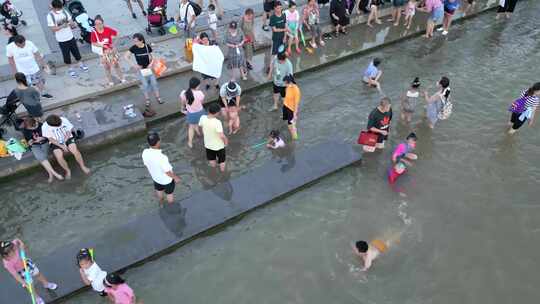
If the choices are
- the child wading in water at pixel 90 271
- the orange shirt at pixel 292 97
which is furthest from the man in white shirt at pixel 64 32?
the child wading in water at pixel 90 271

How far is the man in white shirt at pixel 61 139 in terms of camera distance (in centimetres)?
791

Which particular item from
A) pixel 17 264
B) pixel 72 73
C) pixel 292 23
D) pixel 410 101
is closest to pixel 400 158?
pixel 410 101

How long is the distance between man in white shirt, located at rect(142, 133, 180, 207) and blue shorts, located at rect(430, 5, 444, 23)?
10.2m

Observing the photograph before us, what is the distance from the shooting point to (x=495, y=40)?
1336 cm

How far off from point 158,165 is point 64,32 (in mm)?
5869

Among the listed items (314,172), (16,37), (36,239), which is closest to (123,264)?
(36,239)

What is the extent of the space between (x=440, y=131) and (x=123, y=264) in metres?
7.34

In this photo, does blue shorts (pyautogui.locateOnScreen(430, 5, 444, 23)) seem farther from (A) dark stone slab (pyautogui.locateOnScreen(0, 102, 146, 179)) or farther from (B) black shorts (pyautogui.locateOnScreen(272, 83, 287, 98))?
(A) dark stone slab (pyautogui.locateOnScreen(0, 102, 146, 179))

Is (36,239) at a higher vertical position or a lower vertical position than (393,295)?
higher

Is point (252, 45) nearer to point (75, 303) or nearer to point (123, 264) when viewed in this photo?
point (123, 264)

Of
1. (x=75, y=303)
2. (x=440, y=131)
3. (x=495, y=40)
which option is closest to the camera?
(x=75, y=303)

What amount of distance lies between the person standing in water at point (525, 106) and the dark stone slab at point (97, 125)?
826cm

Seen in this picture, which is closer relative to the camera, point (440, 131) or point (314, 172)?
point (314, 172)

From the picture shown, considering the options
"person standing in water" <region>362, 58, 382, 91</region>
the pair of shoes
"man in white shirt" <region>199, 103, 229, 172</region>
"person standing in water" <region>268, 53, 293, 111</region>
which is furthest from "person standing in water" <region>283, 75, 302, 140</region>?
the pair of shoes
